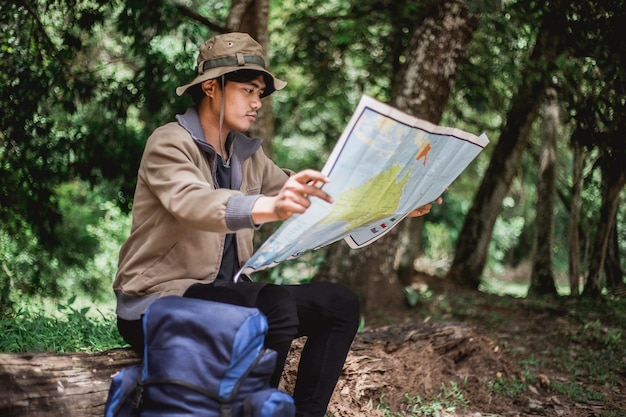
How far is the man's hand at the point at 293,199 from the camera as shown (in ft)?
7.04

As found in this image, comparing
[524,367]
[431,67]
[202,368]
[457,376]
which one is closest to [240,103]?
[202,368]

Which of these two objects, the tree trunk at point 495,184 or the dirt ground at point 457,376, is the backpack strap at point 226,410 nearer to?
the dirt ground at point 457,376

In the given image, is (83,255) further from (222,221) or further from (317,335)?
(222,221)

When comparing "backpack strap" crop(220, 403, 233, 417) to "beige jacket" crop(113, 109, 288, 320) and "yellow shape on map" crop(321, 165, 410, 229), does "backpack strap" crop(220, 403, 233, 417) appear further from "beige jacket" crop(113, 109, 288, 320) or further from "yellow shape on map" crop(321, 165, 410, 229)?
"yellow shape on map" crop(321, 165, 410, 229)

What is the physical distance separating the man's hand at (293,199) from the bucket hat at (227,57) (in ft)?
2.45

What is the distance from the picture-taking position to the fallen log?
2.51 meters

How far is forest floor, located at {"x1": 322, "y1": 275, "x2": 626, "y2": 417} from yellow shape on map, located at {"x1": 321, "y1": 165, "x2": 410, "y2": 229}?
1354mm

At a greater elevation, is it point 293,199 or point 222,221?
point 293,199

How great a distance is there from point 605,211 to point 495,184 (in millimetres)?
2663

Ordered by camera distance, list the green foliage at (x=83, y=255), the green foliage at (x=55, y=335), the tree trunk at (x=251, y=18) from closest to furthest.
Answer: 1. the green foliage at (x=55, y=335)
2. the tree trunk at (x=251, y=18)
3. the green foliage at (x=83, y=255)

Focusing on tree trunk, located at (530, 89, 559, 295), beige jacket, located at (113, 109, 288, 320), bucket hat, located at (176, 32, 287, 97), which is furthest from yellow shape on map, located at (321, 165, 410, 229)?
tree trunk, located at (530, 89, 559, 295)

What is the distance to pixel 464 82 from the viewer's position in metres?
8.53

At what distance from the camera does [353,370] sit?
12.0 ft

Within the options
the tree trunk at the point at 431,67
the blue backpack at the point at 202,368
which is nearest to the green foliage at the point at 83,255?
the tree trunk at the point at 431,67
